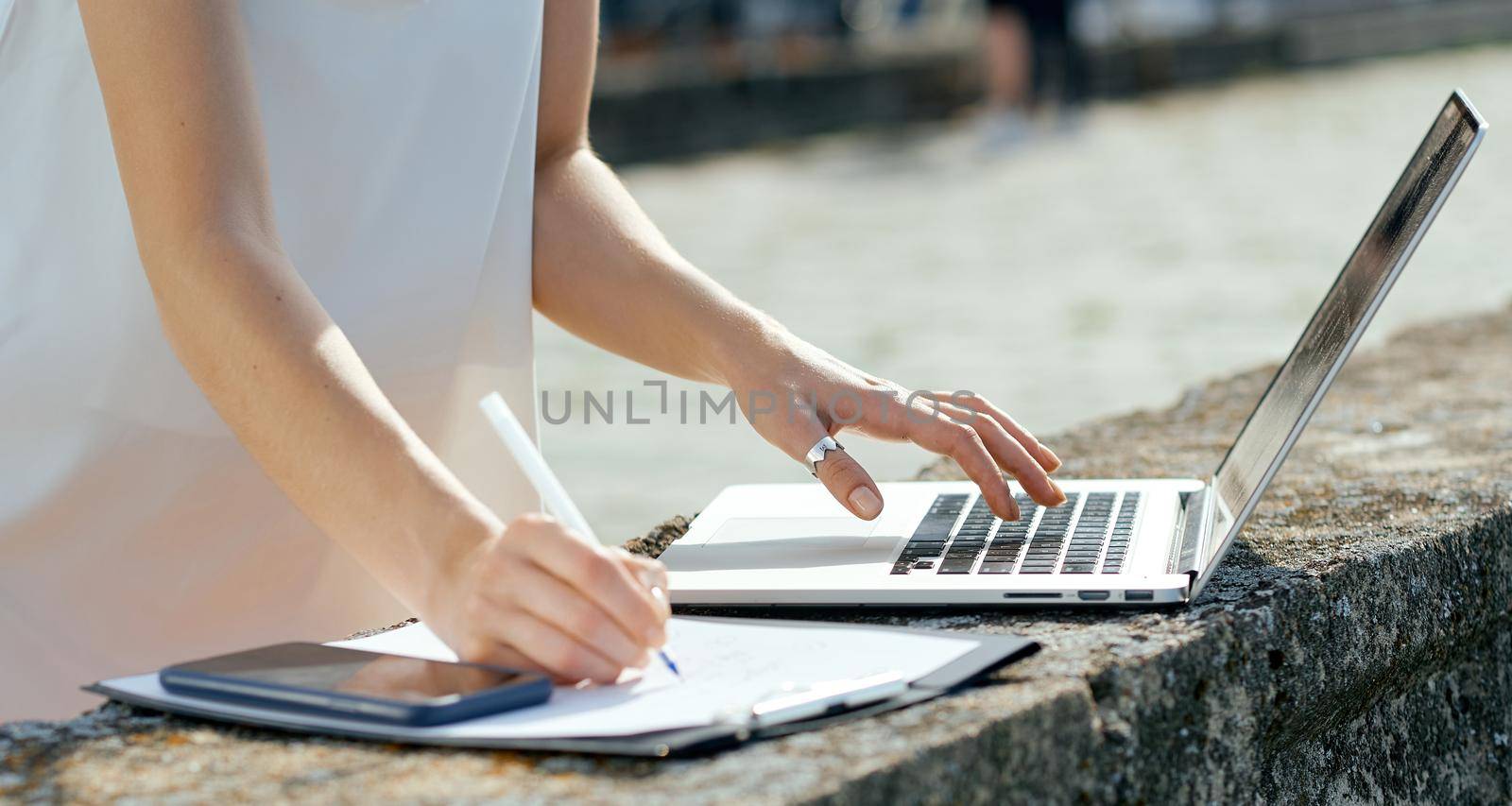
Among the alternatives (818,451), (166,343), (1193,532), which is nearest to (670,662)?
(818,451)

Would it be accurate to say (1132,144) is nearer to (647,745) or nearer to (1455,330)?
(1455,330)

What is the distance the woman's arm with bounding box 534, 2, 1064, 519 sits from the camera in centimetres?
149

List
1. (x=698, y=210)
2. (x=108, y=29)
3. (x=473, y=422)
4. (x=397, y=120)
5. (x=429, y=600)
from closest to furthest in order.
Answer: (x=429, y=600), (x=108, y=29), (x=397, y=120), (x=473, y=422), (x=698, y=210)

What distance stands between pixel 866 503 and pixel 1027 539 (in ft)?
0.46

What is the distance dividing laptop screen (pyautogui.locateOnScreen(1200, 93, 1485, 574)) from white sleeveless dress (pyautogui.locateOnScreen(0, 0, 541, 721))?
76 centimetres

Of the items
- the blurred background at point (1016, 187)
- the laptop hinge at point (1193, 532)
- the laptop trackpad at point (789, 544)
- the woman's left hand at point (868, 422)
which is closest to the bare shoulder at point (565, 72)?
the woman's left hand at point (868, 422)

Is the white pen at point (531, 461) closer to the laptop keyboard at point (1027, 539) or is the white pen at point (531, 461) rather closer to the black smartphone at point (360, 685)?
the black smartphone at point (360, 685)

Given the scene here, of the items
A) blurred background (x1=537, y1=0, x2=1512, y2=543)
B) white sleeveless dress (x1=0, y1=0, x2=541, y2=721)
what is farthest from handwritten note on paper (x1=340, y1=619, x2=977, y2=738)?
blurred background (x1=537, y1=0, x2=1512, y2=543)

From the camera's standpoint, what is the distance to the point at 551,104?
189 cm

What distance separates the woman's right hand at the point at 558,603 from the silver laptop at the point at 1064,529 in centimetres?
27

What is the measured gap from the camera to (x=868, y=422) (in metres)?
1.51

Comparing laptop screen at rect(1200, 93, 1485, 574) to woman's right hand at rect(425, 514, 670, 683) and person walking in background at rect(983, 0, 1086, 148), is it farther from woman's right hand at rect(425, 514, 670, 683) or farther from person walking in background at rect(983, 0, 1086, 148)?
person walking in background at rect(983, 0, 1086, 148)

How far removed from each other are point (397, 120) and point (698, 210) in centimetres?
683

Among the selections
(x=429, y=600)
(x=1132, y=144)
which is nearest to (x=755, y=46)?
(x=1132, y=144)
